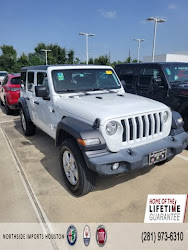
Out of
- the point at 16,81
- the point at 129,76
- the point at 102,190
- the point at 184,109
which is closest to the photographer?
the point at 102,190

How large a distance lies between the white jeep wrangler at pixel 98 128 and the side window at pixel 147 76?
1.74 m

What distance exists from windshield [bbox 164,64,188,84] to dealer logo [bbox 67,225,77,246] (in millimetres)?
3984

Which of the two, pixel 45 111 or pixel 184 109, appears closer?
pixel 45 111

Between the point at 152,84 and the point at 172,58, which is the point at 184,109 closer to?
the point at 152,84

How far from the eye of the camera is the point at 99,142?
2475 millimetres

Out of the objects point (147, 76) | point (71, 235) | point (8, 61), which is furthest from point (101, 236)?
point (8, 61)

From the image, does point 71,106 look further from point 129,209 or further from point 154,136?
point 129,209

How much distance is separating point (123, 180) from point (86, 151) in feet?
3.90

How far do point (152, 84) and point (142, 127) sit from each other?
2.82 metres

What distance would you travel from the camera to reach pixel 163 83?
495 centimetres

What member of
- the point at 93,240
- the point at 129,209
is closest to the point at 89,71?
the point at 129,209

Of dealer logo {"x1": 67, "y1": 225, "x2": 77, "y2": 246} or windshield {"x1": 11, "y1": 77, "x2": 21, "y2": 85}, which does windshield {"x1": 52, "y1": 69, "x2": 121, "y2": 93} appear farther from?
windshield {"x1": 11, "y1": 77, "x2": 21, "y2": 85}

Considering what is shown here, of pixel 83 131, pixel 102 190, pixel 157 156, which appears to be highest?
pixel 83 131

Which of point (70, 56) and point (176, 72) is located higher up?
point (70, 56)
